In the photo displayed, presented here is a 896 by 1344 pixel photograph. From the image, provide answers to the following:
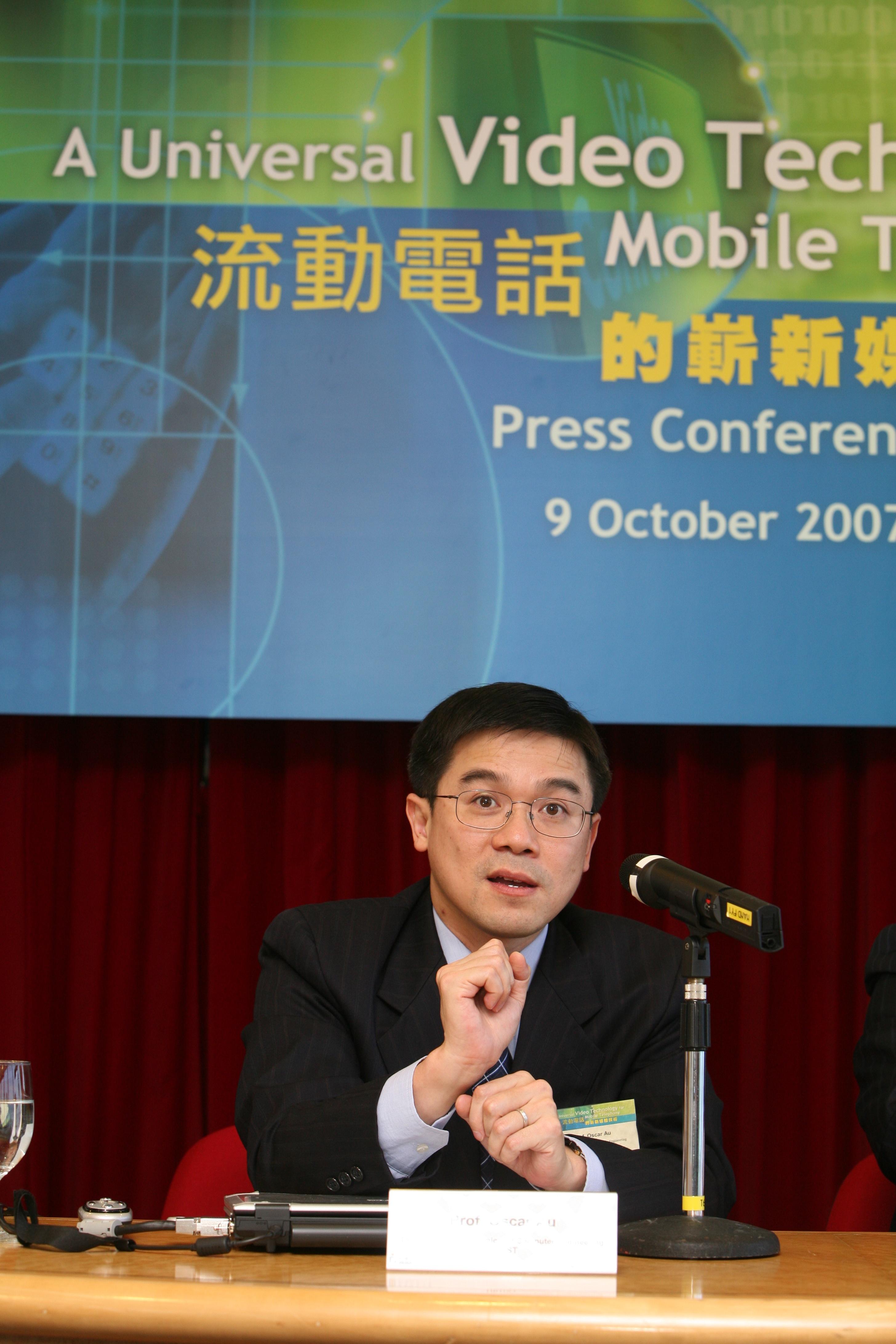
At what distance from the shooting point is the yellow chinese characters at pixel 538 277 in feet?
8.46

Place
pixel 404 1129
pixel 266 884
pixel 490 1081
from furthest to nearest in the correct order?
pixel 266 884
pixel 490 1081
pixel 404 1129

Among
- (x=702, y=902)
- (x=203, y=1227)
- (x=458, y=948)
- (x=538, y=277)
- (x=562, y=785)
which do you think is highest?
(x=538, y=277)

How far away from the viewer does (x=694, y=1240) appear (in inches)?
47.9

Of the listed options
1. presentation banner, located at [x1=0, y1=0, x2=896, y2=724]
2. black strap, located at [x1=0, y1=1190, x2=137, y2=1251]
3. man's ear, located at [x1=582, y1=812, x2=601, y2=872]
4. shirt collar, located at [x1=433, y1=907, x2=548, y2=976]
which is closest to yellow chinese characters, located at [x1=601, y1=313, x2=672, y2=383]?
presentation banner, located at [x1=0, y1=0, x2=896, y2=724]

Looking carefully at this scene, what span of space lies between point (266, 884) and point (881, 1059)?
1383 millimetres

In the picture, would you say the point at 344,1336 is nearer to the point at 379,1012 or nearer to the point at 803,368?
the point at 379,1012

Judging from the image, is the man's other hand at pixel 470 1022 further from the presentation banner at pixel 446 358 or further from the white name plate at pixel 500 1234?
the presentation banner at pixel 446 358

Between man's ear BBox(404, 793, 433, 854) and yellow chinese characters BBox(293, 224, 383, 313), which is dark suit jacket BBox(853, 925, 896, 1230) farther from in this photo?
yellow chinese characters BBox(293, 224, 383, 313)

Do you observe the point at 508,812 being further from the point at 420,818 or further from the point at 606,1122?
the point at 606,1122

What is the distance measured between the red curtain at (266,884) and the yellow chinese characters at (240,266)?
2.77ft

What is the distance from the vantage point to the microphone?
1.18 m

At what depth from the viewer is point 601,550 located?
2553 mm

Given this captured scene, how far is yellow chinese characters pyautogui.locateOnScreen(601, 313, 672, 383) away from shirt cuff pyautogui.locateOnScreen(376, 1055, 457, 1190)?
61.2 inches

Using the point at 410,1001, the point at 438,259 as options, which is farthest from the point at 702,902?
the point at 438,259
